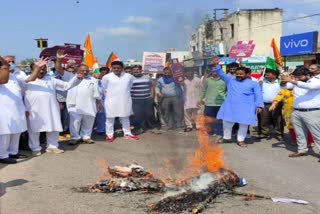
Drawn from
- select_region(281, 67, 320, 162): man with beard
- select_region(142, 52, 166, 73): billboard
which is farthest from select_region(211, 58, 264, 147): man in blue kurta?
select_region(142, 52, 166, 73): billboard

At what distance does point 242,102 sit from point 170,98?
2215 millimetres

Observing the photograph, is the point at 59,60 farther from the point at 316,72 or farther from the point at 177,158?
the point at 316,72

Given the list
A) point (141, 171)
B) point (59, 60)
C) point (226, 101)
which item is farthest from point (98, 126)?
point (141, 171)

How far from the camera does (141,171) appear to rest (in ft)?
18.1

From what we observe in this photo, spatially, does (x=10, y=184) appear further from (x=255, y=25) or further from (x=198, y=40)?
(x=255, y=25)

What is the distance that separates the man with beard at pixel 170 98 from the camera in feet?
32.5

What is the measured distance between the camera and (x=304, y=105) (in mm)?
7176

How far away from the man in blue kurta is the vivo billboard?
1273 cm

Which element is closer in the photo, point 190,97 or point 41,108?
point 41,108

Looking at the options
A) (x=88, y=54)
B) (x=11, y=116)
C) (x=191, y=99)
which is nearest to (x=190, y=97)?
(x=191, y=99)

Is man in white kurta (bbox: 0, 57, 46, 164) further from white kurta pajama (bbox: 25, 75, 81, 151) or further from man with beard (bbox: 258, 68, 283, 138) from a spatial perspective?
man with beard (bbox: 258, 68, 283, 138)

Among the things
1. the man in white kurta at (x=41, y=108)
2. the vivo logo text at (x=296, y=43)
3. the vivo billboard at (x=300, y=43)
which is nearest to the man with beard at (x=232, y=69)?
the man in white kurta at (x=41, y=108)

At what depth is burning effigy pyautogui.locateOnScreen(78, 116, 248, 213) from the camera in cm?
450

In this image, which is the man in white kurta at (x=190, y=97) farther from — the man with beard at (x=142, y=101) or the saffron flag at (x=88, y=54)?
the saffron flag at (x=88, y=54)
